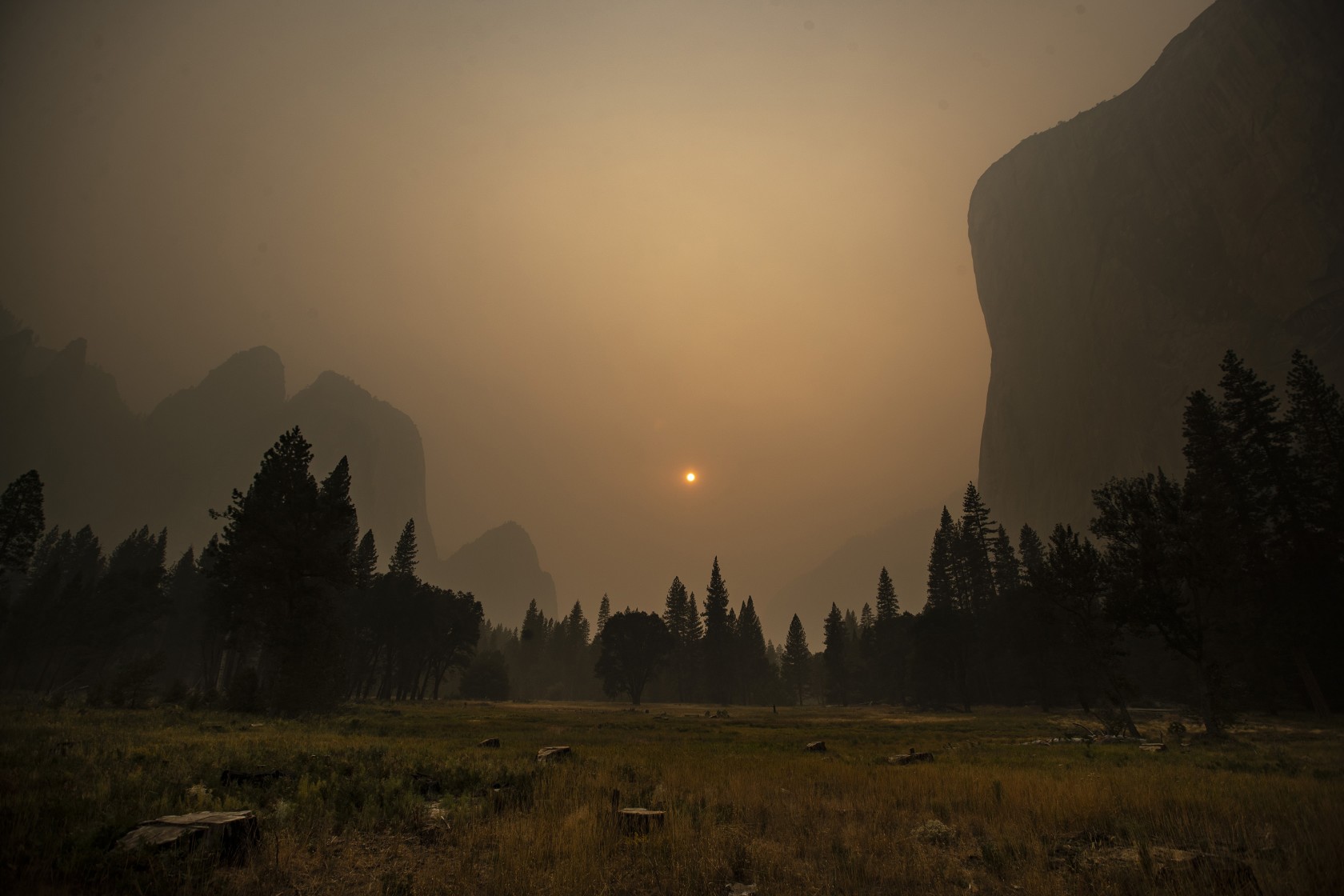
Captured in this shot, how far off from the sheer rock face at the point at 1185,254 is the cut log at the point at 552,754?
109933mm

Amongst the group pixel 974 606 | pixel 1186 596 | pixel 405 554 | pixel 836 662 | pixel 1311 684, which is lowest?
pixel 1311 684

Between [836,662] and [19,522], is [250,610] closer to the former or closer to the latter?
[19,522]

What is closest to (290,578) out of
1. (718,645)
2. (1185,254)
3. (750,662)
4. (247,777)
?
(247,777)

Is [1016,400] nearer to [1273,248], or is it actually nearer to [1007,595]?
[1273,248]

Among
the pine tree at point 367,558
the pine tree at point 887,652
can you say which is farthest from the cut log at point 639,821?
the pine tree at point 887,652

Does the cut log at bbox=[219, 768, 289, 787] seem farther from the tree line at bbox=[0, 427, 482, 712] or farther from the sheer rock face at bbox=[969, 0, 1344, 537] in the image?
the sheer rock face at bbox=[969, 0, 1344, 537]

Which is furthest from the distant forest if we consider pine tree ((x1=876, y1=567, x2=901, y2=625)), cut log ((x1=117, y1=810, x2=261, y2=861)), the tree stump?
cut log ((x1=117, y1=810, x2=261, y2=861))

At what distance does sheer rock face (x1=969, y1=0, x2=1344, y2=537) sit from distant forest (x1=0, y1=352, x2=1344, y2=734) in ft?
164

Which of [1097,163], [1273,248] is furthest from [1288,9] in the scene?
[1273,248]

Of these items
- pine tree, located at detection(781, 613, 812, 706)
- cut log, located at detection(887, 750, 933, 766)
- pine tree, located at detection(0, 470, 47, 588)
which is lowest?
cut log, located at detection(887, 750, 933, 766)

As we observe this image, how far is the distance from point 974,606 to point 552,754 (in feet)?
273

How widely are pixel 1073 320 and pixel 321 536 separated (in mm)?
214346

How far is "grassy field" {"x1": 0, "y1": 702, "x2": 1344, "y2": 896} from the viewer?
6.82m

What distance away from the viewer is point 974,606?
83375mm
